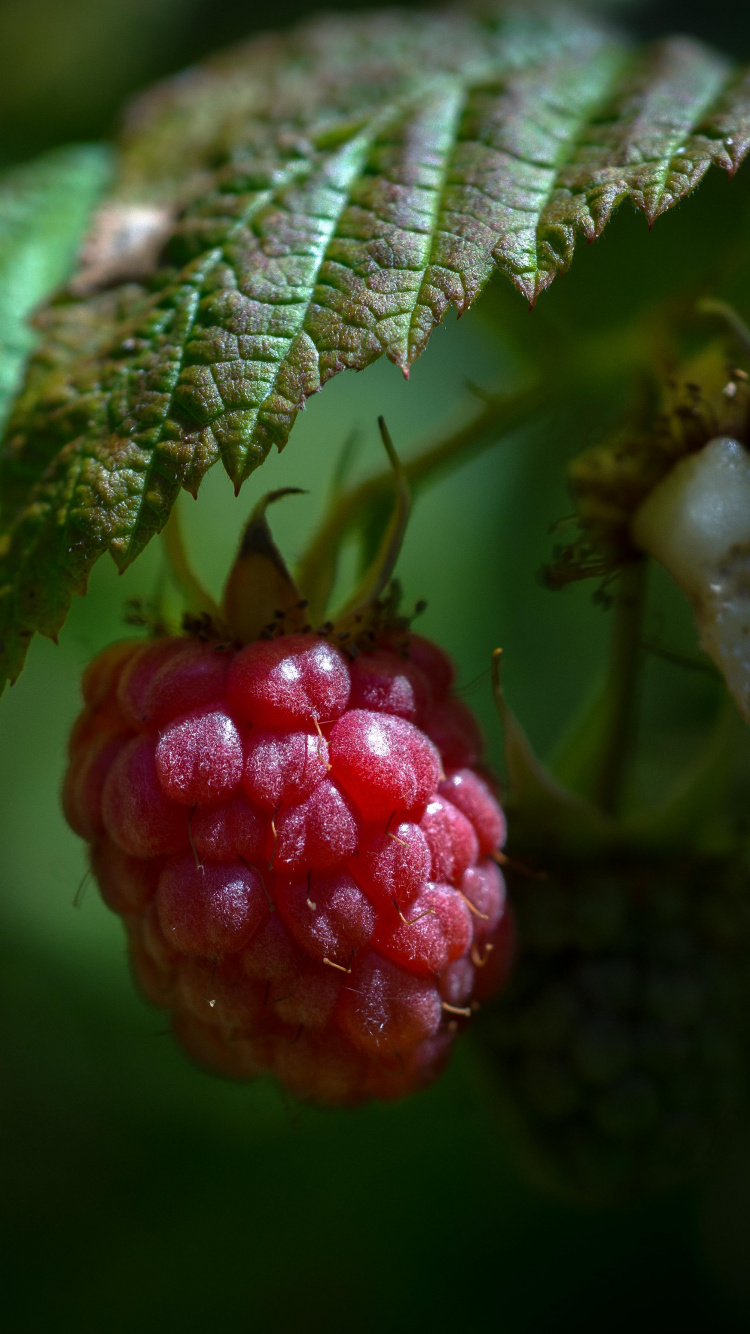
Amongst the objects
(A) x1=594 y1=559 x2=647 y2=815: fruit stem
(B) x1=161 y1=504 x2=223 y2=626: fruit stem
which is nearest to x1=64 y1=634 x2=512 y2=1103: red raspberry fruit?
(B) x1=161 y1=504 x2=223 y2=626: fruit stem

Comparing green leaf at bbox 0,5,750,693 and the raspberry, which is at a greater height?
green leaf at bbox 0,5,750,693

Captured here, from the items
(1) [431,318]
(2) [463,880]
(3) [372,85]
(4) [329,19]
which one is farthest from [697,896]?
(4) [329,19]

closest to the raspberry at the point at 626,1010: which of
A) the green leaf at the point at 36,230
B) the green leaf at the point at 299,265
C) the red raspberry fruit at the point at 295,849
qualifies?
→ the red raspberry fruit at the point at 295,849

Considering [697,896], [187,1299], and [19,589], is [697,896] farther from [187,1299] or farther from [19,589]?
[187,1299]

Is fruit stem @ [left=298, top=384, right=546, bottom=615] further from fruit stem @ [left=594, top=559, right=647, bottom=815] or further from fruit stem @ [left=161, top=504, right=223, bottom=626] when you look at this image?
fruit stem @ [left=594, top=559, right=647, bottom=815]

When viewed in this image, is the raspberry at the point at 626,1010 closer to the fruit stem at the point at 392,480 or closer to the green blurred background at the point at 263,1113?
the fruit stem at the point at 392,480

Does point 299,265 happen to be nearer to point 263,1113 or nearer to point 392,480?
point 392,480

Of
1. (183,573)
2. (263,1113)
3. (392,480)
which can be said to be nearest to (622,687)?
(392,480)
